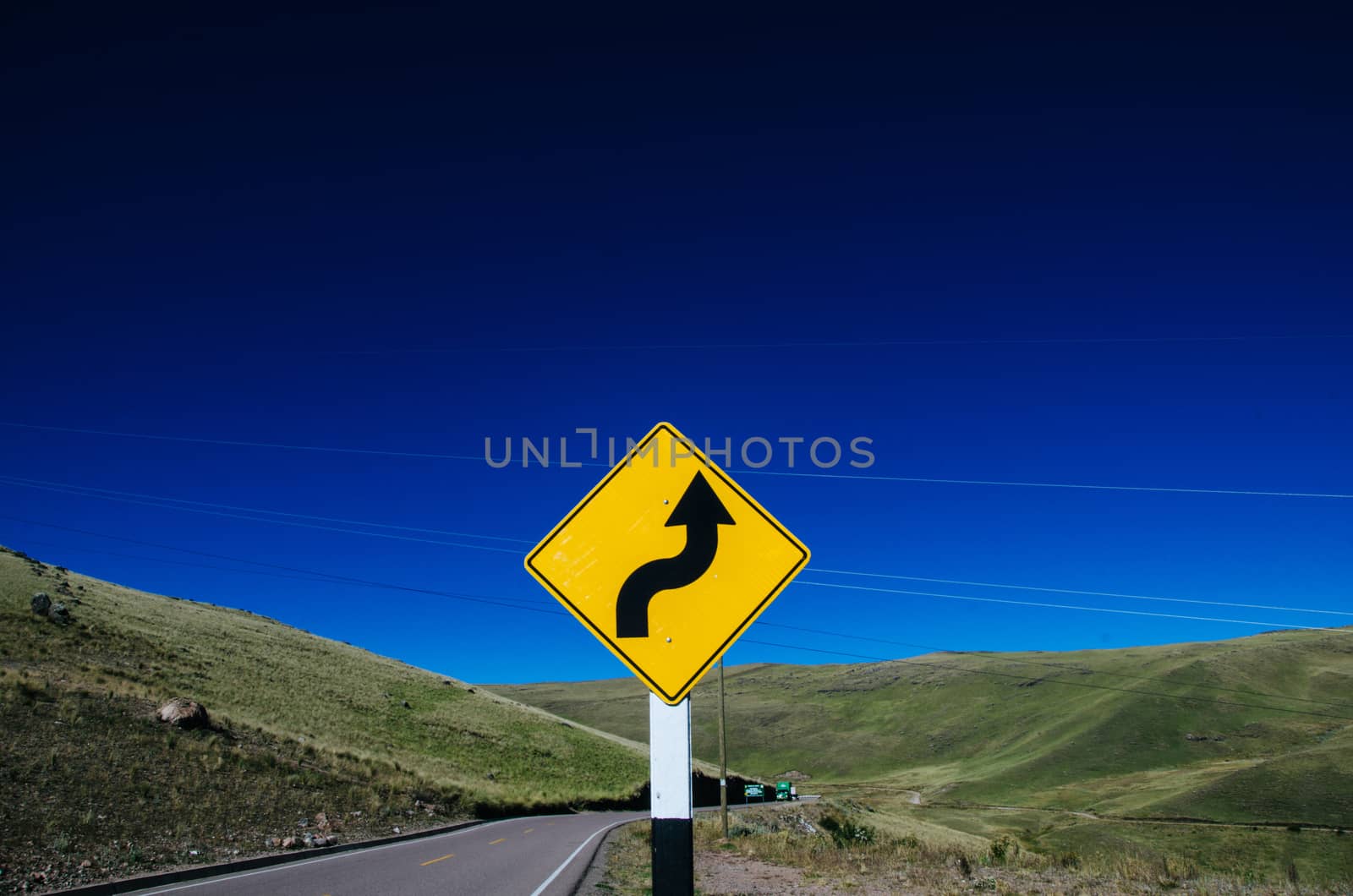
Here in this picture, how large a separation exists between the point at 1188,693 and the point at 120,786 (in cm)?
17528

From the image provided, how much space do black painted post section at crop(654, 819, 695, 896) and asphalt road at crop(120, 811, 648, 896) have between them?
11971mm

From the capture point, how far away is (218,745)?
24.0m

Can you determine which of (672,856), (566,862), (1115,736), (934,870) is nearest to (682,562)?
(672,856)

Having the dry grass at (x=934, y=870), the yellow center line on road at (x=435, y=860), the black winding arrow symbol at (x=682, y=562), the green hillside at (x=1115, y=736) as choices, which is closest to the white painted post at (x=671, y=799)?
the black winding arrow symbol at (x=682, y=562)

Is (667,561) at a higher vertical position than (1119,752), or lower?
higher

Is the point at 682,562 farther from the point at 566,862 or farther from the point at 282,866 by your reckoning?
the point at 566,862

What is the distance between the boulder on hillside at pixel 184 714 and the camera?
23.7 meters

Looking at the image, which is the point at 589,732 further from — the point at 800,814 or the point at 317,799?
the point at 317,799

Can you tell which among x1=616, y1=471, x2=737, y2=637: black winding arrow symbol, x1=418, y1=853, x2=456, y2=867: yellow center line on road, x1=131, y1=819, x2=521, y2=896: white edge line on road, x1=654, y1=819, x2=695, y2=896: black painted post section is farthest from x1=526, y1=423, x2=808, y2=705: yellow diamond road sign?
x1=418, y1=853, x2=456, y2=867: yellow center line on road

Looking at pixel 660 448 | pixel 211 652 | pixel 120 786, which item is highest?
pixel 211 652

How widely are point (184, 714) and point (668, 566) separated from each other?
27052mm

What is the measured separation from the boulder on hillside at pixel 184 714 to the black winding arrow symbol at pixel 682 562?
26383mm

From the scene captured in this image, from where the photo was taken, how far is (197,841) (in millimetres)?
17188

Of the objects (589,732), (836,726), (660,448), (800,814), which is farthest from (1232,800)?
(836,726)
